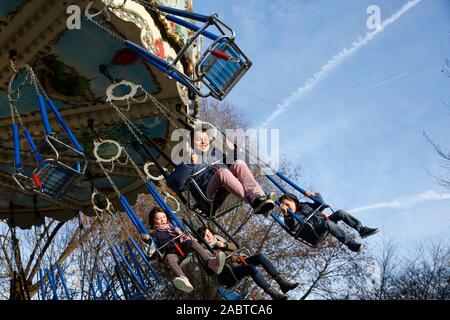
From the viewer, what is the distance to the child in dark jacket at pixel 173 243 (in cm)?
568

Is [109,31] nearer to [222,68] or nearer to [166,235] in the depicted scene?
[222,68]

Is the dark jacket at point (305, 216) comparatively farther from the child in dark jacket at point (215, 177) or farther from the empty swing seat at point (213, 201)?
the child in dark jacket at point (215, 177)

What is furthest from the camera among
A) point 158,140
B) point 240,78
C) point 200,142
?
point 158,140

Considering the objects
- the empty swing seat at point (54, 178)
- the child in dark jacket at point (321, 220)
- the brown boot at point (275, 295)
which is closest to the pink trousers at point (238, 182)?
the child in dark jacket at point (321, 220)

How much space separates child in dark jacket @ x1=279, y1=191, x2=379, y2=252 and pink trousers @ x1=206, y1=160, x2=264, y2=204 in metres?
1.26

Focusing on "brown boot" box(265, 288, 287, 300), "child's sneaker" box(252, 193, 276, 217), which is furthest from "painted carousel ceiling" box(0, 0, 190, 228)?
"brown boot" box(265, 288, 287, 300)

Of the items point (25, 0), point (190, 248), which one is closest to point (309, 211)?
point (190, 248)

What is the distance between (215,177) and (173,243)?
5.14 ft

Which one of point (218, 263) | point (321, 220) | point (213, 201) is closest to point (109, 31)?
point (213, 201)

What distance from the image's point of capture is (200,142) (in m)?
5.71

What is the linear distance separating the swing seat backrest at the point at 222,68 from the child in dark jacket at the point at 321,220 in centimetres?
191

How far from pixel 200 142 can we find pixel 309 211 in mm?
1822

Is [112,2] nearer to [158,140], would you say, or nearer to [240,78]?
[240,78]

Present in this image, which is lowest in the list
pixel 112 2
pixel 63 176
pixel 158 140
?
pixel 63 176
